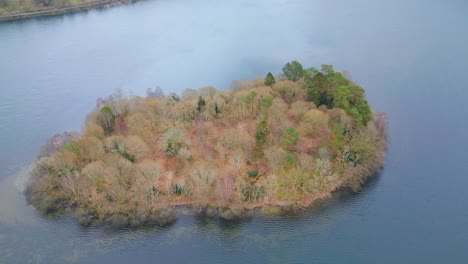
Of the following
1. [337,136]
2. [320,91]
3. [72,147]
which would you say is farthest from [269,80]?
[72,147]

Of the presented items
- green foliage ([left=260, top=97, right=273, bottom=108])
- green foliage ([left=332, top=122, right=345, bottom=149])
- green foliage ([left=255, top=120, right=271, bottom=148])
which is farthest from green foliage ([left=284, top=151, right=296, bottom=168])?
green foliage ([left=260, top=97, right=273, bottom=108])

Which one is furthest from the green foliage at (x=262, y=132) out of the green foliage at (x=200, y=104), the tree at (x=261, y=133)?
the green foliage at (x=200, y=104)

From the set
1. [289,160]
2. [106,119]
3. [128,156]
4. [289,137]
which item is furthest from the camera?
[106,119]

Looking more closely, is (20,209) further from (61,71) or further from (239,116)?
(61,71)

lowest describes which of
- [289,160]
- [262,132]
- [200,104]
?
[289,160]

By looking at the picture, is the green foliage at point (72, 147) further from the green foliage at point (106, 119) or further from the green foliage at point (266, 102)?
the green foliage at point (266, 102)

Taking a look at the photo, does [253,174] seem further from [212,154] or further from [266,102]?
[266,102]
